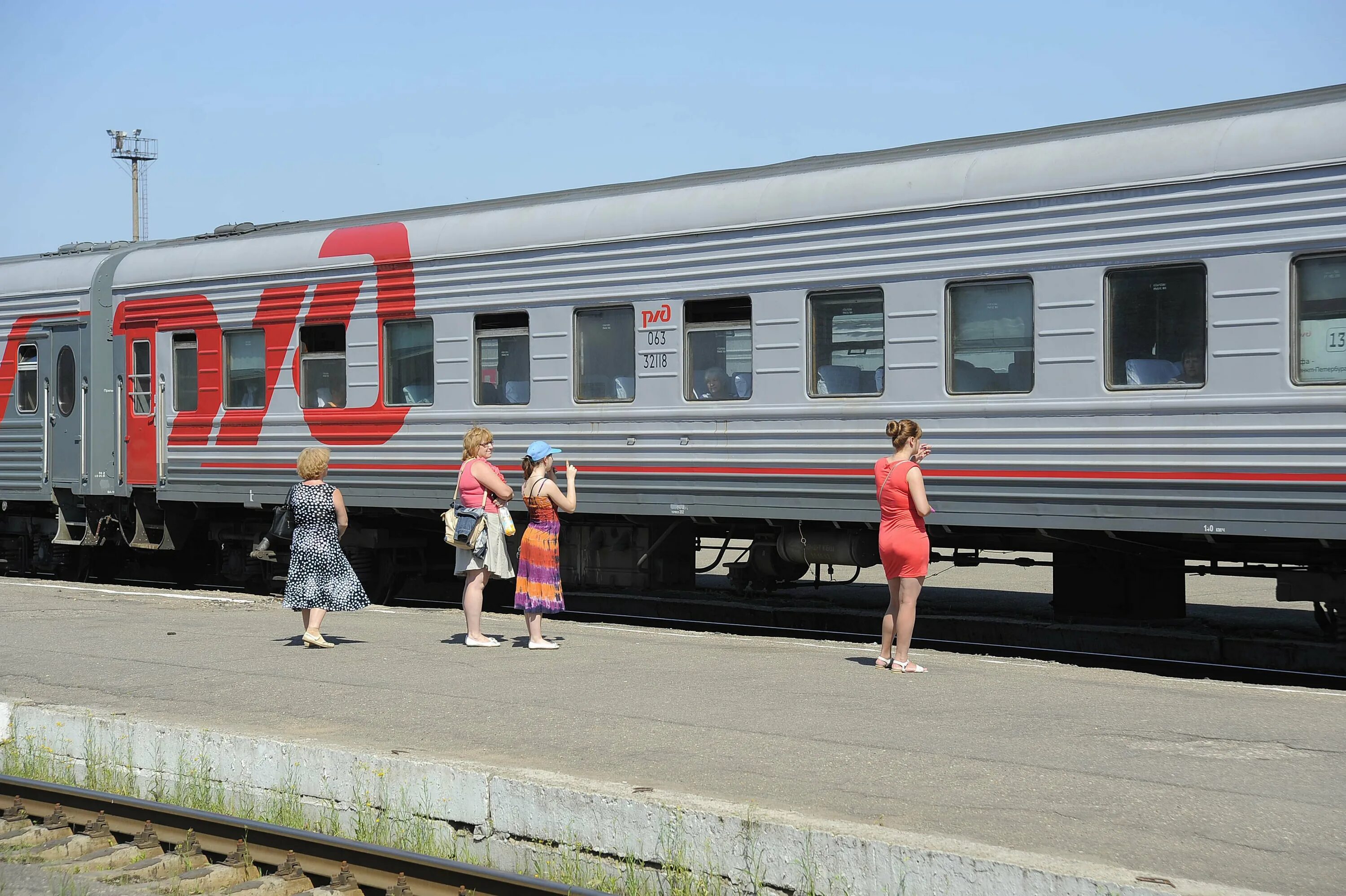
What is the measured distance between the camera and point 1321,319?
963cm

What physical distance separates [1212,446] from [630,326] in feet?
16.4

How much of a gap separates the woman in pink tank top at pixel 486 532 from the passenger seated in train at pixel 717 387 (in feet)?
6.56

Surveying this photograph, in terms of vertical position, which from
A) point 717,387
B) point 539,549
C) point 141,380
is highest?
point 141,380

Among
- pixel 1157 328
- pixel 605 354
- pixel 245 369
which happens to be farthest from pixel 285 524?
pixel 1157 328

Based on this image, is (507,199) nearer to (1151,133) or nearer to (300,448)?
(300,448)

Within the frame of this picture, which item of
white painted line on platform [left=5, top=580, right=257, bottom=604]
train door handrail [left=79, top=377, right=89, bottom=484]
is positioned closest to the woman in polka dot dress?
white painted line on platform [left=5, top=580, right=257, bottom=604]

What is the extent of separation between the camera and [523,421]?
13.7 meters

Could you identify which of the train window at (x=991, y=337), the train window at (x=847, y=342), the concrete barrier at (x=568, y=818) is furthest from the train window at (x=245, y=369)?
the train window at (x=991, y=337)

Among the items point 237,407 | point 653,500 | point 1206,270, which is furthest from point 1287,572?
point 237,407

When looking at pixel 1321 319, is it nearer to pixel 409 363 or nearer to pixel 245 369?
pixel 409 363

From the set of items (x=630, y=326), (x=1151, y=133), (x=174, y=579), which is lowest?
(x=174, y=579)

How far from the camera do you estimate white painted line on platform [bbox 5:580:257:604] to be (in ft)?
51.0

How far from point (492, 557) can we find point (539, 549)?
15.0 inches

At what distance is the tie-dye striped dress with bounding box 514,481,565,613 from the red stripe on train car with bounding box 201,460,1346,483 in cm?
170
